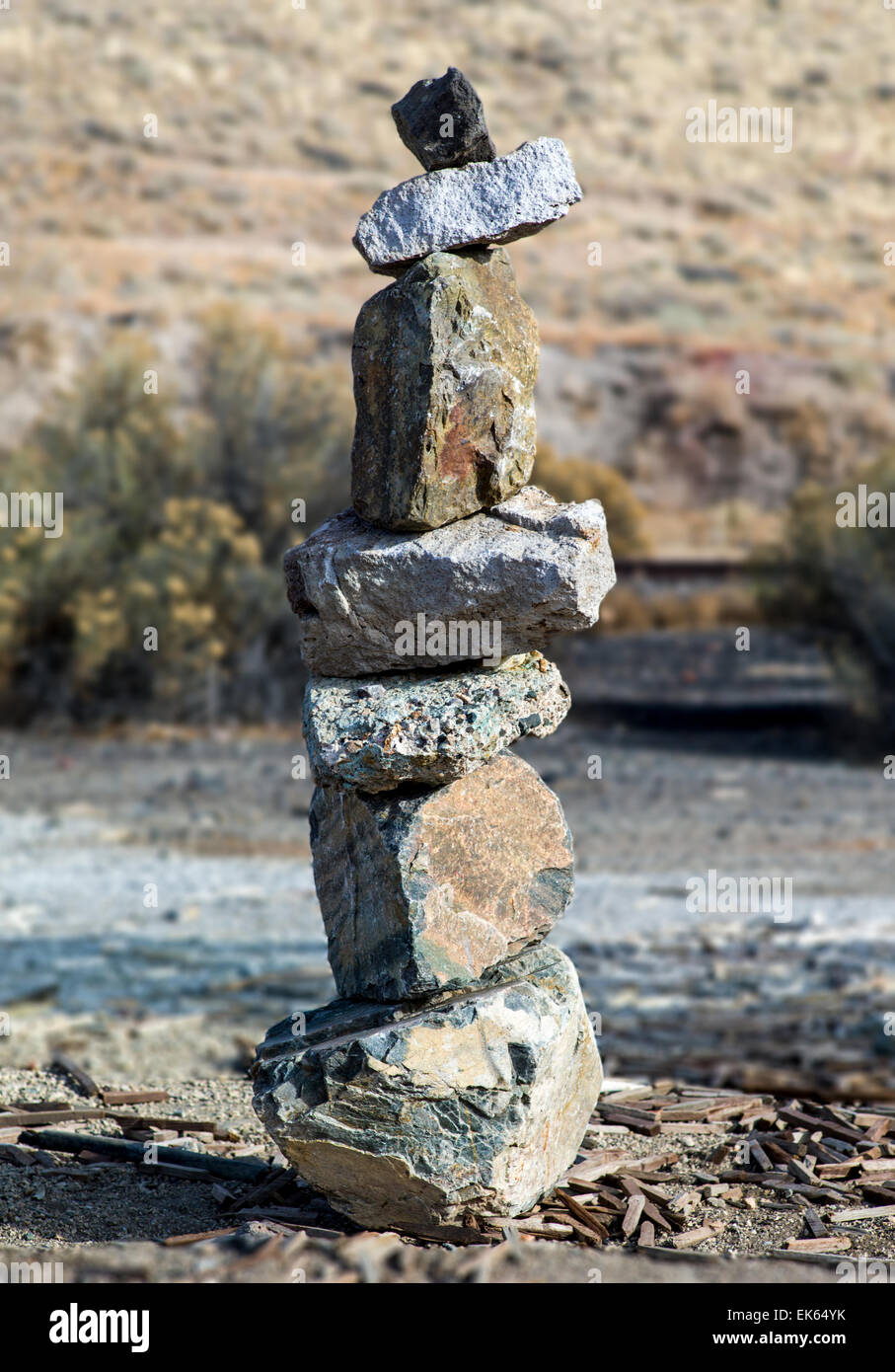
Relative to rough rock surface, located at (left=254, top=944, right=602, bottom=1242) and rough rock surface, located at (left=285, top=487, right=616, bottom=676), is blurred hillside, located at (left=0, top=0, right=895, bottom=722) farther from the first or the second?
rough rock surface, located at (left=254, top=944, right=602, bottom=1242)

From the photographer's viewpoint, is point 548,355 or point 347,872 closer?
point 347,872

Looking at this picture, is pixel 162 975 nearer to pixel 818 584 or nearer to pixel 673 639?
pixel 818 584

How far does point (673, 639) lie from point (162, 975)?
1428 centimetres

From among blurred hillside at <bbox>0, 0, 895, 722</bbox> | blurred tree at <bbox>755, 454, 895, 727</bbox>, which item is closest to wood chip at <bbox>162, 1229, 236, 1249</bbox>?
blurred hillside at <bbox>0, 0, 895, 722</bbox>

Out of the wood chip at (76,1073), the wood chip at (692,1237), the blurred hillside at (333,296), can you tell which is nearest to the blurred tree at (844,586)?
the blurred hillside at (333,296)

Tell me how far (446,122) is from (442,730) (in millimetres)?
2166

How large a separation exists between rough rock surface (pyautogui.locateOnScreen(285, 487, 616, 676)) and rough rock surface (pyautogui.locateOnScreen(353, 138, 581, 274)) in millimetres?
937

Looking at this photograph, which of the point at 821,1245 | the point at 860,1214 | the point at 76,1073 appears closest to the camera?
the point at 821,1245

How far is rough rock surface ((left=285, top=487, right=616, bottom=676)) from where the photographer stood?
5039 mm

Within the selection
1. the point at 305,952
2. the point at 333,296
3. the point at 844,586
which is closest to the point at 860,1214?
the point at 305,952

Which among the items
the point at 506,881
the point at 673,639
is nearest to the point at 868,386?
the point at 673,639

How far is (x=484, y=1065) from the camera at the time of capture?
16.3 feet

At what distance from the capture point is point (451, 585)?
16.8ft

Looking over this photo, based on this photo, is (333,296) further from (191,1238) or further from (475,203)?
(191,1238)
